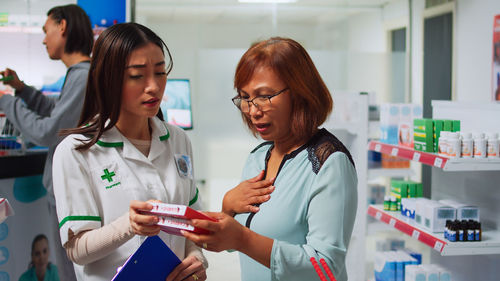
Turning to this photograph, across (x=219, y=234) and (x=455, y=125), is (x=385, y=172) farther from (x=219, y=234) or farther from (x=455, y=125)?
(x=219, y=234)

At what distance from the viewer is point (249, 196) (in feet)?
5.46

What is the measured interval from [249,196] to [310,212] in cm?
23

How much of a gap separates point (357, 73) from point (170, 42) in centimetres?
260

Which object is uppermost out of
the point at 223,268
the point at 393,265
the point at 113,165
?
the point at 113,165

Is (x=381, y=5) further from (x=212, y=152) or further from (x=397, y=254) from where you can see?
(x=397, y=254)

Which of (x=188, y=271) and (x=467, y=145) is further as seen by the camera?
(x=467, y=145)

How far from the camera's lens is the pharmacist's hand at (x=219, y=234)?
1.32 m

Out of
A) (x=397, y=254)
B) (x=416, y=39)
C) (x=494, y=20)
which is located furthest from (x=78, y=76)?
(x=416, y=39)

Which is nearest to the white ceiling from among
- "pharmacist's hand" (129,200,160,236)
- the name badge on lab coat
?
the name badge on lab coat

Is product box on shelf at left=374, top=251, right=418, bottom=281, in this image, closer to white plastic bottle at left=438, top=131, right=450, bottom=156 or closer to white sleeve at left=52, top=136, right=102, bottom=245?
white plastic bottle at left=438, top=131, right=450, bottom=156

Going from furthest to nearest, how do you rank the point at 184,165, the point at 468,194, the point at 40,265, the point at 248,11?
1. the point at 248,11
2. the point at 40,265
3. the point at 468,194
4. the point at 184,165

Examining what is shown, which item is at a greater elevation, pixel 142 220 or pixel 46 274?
pixel 142 220

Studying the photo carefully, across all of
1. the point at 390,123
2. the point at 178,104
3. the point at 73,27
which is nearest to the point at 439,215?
the point at 390,123

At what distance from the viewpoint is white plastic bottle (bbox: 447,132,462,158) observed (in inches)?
115
